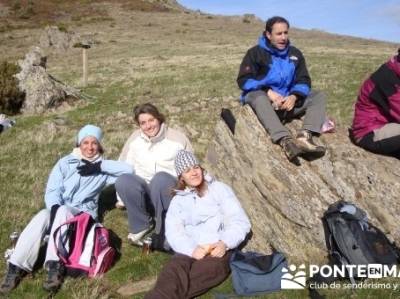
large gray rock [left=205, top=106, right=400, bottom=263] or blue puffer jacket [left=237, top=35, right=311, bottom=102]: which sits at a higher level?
blue puffer jacket [left=237, top=35, right=311, bottom=102]

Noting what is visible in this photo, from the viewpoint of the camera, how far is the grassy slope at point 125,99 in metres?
6.75

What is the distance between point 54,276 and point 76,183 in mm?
1510

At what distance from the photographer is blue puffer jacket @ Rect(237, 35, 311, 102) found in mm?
7172

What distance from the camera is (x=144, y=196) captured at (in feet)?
22.5

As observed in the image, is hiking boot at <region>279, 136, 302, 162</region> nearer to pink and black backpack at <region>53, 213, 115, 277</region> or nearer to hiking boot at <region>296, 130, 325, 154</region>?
hiking boot at <region>296, 130, 325, 154</region>

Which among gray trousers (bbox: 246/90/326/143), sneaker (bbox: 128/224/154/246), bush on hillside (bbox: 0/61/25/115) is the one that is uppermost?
gray trousers (bbox: 246/90/326/143)

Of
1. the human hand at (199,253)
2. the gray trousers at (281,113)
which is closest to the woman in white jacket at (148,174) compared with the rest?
the human hand at (199,253)

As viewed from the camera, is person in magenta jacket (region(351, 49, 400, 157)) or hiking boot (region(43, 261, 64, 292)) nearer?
hiking boot (region(43, 261, 64, 292))

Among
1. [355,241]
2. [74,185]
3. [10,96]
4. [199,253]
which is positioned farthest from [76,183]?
[10,96]

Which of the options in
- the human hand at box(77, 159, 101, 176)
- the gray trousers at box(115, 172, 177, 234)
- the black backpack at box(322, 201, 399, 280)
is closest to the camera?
the black backpack at box(322, 201, 399, 280)

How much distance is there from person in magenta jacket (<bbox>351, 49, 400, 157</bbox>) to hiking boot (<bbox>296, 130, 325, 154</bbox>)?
29.1 inches

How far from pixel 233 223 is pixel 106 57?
102 ft

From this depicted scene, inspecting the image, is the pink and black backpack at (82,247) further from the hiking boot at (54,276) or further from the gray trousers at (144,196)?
the gray trousers at (144,196)

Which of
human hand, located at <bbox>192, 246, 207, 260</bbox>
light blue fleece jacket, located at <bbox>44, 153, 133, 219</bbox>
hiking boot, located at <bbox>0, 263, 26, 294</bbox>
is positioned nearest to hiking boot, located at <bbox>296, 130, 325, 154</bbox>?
human hand, located at <bbox>192, 246, 207, 260</bbox>
